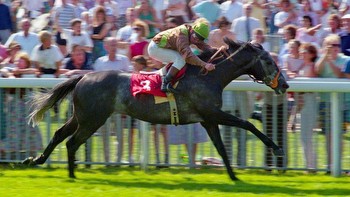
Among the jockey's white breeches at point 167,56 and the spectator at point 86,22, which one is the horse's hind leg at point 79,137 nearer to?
the jockey's white breeches at point 167,56

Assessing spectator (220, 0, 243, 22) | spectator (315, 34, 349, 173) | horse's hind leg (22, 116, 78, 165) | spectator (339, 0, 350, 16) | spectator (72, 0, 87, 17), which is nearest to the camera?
spectator (315, 34, 349, 173)

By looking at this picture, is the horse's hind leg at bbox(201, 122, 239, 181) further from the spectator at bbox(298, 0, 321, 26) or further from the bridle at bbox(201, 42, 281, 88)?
the spectator at bbox(298, 0, 321, 26)

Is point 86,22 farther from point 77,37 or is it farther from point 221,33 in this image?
point 221,33

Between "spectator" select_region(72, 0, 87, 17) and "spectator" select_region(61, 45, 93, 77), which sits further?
"spectator" select_region(72, 0, 87, 17)

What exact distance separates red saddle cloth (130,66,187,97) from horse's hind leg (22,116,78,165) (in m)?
0.92

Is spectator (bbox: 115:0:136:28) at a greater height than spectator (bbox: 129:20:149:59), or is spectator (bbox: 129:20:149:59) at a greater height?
spectator (bbox: 115:0:136:28)

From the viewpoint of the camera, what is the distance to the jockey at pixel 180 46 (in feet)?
35.6

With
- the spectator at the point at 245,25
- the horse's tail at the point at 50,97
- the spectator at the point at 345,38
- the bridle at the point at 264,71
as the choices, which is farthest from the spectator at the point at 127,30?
the bridle at the point at 264,71

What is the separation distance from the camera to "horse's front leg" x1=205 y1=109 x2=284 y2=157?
35.4ft

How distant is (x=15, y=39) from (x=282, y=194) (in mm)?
7186

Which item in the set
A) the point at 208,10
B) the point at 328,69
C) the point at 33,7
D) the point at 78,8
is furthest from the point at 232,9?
the point at 328,69

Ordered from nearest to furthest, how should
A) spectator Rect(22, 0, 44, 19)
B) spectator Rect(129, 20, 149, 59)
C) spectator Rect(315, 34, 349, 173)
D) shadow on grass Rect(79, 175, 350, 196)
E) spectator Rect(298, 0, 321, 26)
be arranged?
1. shadow on grass Rect(79, 175, 350, 196)
2. spectator Rect(315, 34, 349, 173)
3. spectator Rect(129, 20, 149, 59)
4. spectator Rect(298, 0, 321, 26)
5. spectator Rect(22, 0, 44, 19)

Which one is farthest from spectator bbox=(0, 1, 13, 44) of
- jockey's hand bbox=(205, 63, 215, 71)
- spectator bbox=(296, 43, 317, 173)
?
spectator bbox=(296, 43, 317, 173)

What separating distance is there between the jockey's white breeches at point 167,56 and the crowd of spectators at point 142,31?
0.83 meters
